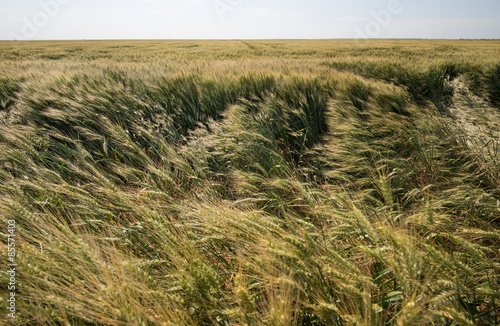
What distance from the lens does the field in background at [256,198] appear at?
0.94m

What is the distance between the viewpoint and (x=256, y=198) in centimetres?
192

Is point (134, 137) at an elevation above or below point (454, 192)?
above

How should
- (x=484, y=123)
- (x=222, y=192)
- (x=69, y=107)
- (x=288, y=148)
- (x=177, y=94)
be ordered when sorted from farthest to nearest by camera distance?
1. (x=177, y=94)
2. (x=69, y=107)
3. (x=288, y=148)
4. (x=484, y=123)
5. (x=222, y=192)

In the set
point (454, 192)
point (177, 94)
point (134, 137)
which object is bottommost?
point (454, 192)

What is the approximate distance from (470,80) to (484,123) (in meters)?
1.65

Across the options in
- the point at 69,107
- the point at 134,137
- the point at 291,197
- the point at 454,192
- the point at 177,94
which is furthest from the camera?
the point at 177,94

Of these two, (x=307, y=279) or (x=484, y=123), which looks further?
(x=484, y=123)

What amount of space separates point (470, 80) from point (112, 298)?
521 centimetres

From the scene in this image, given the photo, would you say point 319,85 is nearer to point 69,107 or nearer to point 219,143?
point 219,143

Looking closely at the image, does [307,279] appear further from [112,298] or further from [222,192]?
[222,192]

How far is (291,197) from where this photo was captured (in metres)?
2.02

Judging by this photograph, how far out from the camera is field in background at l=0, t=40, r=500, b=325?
94 cm

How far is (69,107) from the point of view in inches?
125

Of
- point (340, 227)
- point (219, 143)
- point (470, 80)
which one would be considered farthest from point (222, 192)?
point (470, 80)
